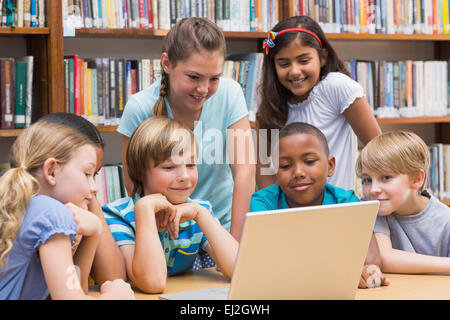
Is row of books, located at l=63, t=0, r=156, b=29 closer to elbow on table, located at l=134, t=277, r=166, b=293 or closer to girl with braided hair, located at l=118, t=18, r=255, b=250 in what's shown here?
girl with braided hair, located at l=118, t=18, r=255, b=250

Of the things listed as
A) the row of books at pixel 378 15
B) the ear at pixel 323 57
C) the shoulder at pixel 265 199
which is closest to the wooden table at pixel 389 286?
the shoulder at pixel 265 199

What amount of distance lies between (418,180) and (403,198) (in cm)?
7

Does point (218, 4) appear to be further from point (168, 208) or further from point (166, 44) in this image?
point (168, 208)

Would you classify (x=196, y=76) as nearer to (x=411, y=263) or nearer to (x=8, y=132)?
(x=411, y=263)

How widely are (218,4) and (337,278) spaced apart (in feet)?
5.86

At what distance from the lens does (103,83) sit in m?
2.51

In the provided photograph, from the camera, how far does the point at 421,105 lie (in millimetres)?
3188

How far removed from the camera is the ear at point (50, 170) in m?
1.19

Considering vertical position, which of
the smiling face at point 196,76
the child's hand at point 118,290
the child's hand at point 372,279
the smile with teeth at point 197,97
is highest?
the smiling face at point 196,76

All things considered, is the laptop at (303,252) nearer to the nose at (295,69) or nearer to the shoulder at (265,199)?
the shoulder at (265,199)

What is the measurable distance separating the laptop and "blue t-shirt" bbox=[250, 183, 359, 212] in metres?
0.56

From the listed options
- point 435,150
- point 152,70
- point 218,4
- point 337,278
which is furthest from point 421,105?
point 337,278

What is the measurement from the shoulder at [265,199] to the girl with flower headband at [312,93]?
0.30 meters

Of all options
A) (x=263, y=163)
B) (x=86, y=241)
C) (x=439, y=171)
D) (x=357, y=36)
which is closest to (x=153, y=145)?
(x=86, y=241)
